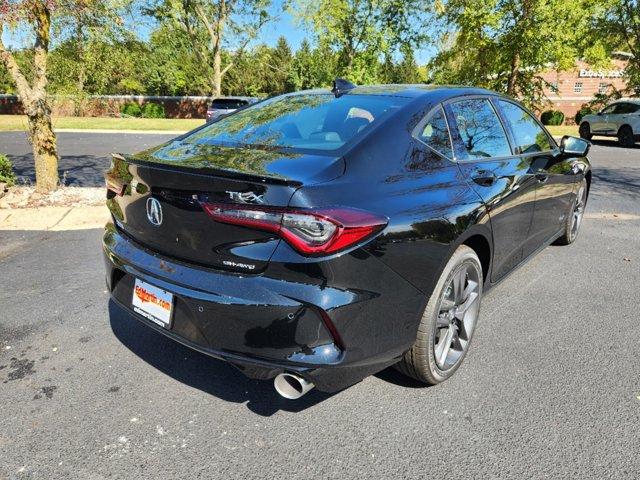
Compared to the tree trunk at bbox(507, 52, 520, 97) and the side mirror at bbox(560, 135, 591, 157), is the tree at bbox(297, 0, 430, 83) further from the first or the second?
the side mirror at bbox(560, 135, 591, 157)

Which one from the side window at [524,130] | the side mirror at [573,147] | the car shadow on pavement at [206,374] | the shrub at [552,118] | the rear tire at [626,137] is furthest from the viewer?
the shrub at [552,118]

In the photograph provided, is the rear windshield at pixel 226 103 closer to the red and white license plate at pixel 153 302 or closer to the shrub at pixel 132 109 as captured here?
the shrub at pixel 132 109

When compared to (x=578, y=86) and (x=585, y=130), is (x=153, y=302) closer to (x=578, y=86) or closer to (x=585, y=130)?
(x=585, y=130)

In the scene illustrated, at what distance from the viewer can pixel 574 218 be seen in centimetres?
514

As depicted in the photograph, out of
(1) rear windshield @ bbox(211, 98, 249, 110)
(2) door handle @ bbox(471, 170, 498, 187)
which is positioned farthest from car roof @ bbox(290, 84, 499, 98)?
(1) rear windshield @ bbox(211, 98, 249, 110)

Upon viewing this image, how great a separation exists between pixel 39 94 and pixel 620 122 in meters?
18.4

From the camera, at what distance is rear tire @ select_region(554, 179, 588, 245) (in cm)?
488

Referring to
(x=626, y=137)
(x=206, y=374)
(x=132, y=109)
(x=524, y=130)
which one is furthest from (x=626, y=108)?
(x=132, y=109)

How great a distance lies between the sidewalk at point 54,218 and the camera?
566 cm

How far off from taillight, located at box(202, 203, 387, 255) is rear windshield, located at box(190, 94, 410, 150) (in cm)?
55

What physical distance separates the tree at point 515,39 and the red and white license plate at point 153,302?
22.4 meters

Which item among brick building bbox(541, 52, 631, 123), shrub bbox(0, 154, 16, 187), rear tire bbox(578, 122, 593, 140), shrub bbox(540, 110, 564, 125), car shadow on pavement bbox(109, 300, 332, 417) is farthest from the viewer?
brick building bbox(541, 52, 631, 123)

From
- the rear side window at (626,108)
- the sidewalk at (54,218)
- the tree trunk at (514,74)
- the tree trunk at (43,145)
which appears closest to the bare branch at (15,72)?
the tree trunk at (43,145)

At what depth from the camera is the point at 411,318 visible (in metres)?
2.22
